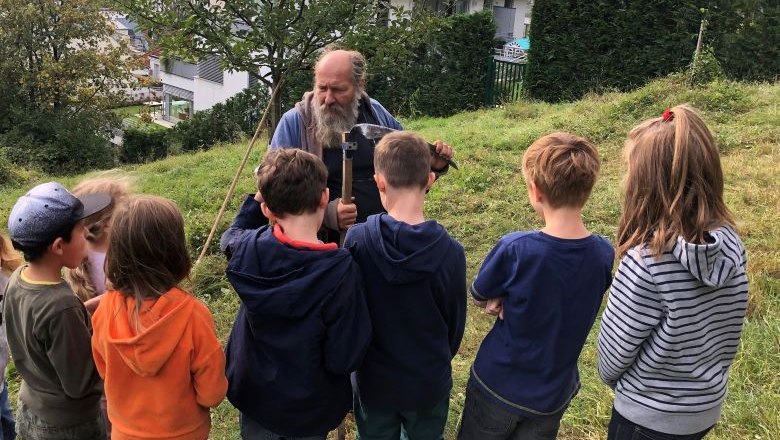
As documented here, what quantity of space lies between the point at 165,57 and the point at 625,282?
4995mm

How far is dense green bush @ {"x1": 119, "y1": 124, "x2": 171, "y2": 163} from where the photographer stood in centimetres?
2000

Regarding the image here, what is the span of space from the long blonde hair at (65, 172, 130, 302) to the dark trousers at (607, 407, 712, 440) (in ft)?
6.63

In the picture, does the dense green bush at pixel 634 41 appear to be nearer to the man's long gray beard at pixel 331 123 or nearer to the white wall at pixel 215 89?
the man's long gray beard at pixel 331 123

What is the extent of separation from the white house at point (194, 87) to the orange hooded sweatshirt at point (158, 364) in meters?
21.7

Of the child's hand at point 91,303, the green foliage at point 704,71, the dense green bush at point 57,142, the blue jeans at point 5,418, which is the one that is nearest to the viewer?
the child's hand at point 91,303

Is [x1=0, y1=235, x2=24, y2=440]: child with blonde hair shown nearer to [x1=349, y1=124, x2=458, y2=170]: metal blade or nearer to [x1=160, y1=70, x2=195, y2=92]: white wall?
[x1=349, y1=124, x2=458, y2=170]: metal blade

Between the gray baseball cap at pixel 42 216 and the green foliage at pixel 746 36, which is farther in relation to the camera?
the green foliage at pixel 746 36

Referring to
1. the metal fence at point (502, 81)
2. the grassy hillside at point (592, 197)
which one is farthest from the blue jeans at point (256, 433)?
the metal fence at point (502, 81)

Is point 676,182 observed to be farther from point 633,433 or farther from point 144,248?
point 144,248

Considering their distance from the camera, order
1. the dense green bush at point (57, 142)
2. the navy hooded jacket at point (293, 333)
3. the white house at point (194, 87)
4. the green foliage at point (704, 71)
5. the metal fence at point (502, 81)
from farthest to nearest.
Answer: the white house at point (194, 87)
the dense green bush at point (57, 142)
the metal fence at point (502, 81)
the green foliage at point (704, 71)
the navy hooded jacket at point (293, 333)

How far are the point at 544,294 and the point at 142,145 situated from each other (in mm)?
20841

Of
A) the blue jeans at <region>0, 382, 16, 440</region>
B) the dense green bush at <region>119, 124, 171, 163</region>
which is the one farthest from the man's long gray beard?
the dense green bush at <region>119, 124, 171, 163</region>

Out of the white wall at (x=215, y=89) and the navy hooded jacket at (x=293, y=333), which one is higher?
the navy hooded jacket at (x=293, y=333)

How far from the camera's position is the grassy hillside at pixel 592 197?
316 centimetres
